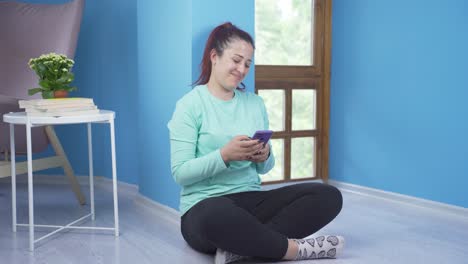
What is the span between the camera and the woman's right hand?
1531mm

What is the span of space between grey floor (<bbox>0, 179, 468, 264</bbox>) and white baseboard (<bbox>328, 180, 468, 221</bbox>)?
0.03m

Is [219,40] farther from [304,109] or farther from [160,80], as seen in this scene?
[304,109]

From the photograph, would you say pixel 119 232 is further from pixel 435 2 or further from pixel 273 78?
pixel 435 2

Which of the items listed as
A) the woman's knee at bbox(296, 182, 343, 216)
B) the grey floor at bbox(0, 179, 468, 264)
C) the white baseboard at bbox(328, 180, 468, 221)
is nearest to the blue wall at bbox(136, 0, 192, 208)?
the grey floor at bbox(0, 179, 468, 264)

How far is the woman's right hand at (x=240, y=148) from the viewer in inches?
60.3

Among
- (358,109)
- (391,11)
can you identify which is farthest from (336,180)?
(391,11)

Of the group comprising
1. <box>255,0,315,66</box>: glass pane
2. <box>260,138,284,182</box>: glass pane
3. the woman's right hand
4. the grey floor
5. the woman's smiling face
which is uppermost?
<box>255,0,315,66</box>: glass pane

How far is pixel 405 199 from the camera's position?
2574mm

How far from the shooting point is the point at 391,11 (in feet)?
8.68

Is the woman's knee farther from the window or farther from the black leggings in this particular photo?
the window

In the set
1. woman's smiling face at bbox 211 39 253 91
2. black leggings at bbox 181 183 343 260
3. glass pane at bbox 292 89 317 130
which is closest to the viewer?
black leggings at bbox 181 183 343 260

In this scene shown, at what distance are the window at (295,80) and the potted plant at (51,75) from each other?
1160 millimetres

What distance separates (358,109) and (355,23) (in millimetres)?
500

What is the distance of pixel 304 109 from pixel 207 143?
1.42 meters
